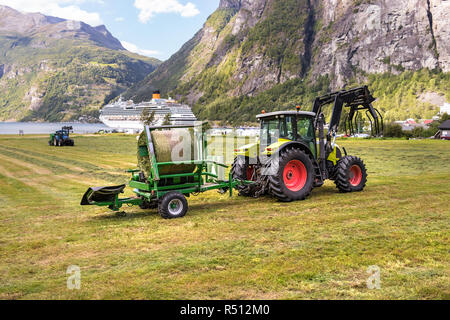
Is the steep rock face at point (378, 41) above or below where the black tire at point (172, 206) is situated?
above

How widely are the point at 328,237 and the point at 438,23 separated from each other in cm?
17854

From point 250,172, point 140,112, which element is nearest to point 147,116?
point 140,112

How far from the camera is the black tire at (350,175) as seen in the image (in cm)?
1070

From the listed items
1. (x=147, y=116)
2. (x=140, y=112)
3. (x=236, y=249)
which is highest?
(x=140, y=112)

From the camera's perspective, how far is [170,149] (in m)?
7.98

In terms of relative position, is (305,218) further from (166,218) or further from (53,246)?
(53,246)

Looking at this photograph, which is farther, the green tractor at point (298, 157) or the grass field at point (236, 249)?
the green tractor at point (298, 157)

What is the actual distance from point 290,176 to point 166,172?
12.4 ft

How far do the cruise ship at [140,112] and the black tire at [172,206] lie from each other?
8685cm

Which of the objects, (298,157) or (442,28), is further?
(442,28)

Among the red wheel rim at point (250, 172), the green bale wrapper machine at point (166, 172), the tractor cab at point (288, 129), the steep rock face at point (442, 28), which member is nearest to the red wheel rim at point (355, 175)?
the tractor cab at point (288, 129)

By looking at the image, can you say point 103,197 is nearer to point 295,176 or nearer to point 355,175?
point 295,176

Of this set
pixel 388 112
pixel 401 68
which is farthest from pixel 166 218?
pixel 401 68

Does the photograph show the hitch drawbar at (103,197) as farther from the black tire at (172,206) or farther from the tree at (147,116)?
the tree at (147,116)
